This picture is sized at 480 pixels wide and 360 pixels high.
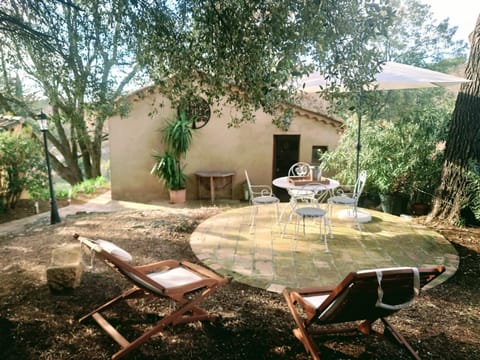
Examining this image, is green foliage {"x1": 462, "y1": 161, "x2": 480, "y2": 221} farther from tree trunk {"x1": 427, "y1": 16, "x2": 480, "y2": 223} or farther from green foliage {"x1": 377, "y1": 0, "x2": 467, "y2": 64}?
green foliage {"x1": 377, "y1": 0, "x2": 467, "y2": 64}

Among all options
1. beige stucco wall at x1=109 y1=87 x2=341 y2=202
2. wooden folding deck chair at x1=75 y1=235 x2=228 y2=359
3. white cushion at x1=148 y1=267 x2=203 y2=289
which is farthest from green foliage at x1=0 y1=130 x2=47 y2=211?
white cushion at x1=148 y1=267 x2=203 y2=289

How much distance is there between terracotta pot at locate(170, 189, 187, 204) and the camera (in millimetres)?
9320

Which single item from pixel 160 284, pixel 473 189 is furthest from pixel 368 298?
pixel 473 189

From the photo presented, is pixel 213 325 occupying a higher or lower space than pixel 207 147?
lower

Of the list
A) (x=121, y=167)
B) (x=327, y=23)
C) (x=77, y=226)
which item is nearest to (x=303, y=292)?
(x=327, y=23)

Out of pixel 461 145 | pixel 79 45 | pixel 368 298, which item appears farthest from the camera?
pixel 461 145

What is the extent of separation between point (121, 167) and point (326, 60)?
27.7 feet

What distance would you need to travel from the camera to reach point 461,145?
5.12 meters

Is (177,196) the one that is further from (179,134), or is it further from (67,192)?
(67,192)

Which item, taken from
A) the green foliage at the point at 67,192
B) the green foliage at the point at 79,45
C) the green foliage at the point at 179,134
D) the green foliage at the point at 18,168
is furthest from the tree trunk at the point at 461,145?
the green foliage at the point at 18,168

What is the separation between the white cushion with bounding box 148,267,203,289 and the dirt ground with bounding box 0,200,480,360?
0.34 metres

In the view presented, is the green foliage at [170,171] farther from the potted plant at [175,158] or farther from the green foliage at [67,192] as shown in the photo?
the green foliage at [67,192]

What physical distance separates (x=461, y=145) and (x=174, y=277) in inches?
193

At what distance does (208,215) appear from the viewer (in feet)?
19.7
